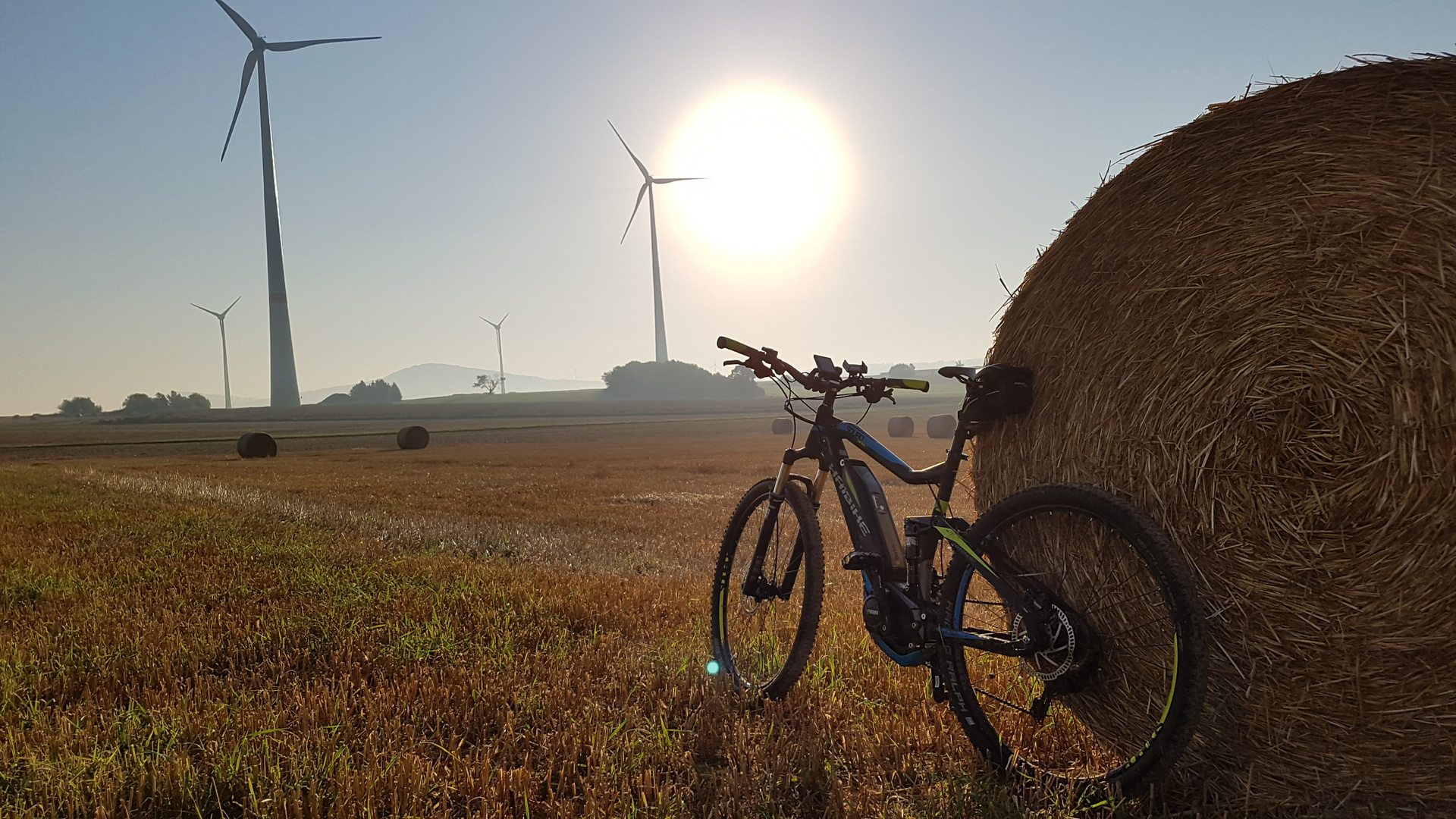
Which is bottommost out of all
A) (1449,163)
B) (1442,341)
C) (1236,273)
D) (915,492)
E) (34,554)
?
(915,492)

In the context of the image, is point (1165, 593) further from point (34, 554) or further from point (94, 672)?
point (34, 554)

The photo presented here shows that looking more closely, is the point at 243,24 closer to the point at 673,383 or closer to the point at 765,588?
the point at 765,588

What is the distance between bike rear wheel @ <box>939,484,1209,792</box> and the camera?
2.82 metres

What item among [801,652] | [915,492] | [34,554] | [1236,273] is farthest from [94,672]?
[915,492]

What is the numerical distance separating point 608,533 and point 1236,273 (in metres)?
9.21

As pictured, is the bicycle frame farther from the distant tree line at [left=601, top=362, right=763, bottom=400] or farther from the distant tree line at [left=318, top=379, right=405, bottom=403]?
the distant tree line at [left=318, top=379, right=405, bottom=403]

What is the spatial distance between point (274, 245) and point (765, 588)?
113 metres

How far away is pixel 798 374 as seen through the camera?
14.3 ft

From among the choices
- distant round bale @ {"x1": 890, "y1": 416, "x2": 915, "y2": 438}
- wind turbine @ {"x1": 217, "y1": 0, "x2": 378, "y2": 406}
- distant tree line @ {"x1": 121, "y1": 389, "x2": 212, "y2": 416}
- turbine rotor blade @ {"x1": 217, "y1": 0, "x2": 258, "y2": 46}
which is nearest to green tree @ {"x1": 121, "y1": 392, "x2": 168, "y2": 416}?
distant tree line @ {"x1": 121, "y1": 389, "x2": 212, "y2": 416}

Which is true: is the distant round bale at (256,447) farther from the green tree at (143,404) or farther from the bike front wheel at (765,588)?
the green tree at (143,404)

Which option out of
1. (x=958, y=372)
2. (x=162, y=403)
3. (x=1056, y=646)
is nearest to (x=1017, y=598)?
(x=1056, y=646)

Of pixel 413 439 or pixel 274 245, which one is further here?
pixel 274 245

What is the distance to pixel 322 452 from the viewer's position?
3406 centimetres

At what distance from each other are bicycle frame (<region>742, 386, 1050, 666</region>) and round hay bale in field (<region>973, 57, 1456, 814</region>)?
0.62 m
